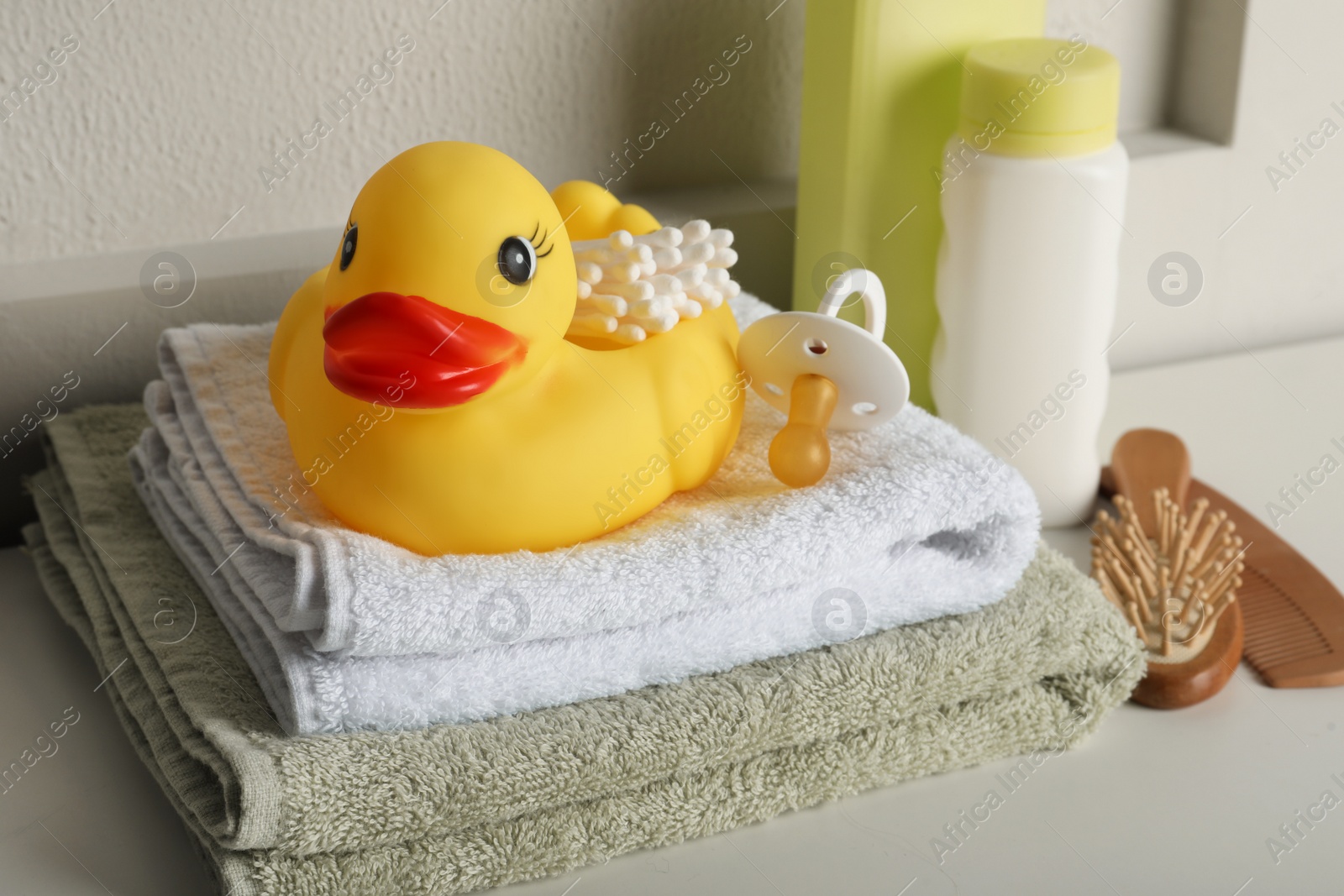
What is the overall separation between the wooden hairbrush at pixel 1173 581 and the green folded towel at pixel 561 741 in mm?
40

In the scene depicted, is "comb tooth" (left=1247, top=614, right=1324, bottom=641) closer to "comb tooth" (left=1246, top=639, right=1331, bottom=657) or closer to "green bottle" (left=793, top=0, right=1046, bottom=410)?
"comb tooth" (left=1246, top=639, right=1331, bottom=657)

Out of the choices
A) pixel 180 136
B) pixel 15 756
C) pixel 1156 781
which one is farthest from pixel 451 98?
pixel 1156 781

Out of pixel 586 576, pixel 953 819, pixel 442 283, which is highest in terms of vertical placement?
pixel 442 283

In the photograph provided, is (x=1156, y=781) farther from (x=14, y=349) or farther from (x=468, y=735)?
(x=14, y=349)

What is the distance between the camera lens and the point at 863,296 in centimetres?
57

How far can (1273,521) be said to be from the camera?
0.76 metres

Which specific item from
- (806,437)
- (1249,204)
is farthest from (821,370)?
(1249,204)

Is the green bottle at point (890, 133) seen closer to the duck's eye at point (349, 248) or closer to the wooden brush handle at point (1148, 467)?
the wooden brush handle at point (1148, 467)

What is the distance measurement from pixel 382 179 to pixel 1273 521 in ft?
1.85

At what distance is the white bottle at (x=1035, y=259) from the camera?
26.2 inches

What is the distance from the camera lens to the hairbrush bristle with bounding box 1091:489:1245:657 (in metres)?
0.62

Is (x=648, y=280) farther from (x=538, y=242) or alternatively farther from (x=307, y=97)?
(x=307, y=97)

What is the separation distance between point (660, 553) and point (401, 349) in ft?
0.44

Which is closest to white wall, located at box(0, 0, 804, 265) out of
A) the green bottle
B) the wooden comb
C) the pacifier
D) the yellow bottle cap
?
the green bottle
